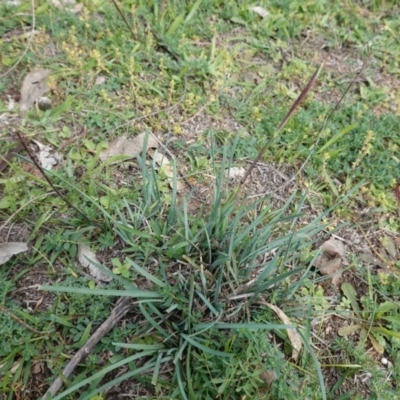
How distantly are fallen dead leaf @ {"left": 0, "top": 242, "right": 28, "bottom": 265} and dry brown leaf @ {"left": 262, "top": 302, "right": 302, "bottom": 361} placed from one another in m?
1.00

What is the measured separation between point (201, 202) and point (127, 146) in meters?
0.47

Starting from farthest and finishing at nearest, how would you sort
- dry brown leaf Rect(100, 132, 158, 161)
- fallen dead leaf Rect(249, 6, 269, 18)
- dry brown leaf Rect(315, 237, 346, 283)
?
fallen dead leaf Rect(249, 6, 269, 18)
dry brown leaf Rect(100, 132, 158, 161)
dry brown leaf Rect(315, 237, 346, 283)

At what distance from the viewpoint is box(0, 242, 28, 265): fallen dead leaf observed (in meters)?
1.74

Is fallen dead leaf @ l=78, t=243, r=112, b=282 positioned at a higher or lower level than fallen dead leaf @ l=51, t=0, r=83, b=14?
lower

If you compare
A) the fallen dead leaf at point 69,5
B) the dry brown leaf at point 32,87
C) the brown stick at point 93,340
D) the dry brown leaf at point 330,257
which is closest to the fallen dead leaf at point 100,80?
the dry brown leaf at point 32,87

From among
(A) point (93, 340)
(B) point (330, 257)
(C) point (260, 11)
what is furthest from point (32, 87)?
(B) point (330, 257)

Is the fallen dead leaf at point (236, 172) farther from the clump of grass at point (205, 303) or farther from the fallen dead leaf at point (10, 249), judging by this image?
the fallen dead leaf at point (10, 249)

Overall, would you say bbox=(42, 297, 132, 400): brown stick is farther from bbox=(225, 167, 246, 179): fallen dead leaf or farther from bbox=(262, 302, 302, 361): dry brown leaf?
bbox=(225, 167, 246, 179): fallen dead leaf

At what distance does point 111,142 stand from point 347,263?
1275mm

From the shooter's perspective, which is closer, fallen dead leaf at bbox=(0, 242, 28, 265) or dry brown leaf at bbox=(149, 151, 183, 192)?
fallen dead leaf at bbox=(0, 242, 28, 265)

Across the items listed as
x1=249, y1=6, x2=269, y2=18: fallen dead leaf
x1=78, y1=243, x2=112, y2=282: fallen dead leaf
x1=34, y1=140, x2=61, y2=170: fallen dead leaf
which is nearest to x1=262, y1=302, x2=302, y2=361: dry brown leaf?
x1=78, y1=243, x2=112, y2=282: fallen dead leaf

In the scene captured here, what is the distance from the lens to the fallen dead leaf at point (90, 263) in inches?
69.9

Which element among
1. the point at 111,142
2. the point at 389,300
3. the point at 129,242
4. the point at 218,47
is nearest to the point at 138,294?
the point at 129,242

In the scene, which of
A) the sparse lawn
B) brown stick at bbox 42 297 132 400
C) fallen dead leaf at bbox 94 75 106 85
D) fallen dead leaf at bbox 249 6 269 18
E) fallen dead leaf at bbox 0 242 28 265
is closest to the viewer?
brown stick at bbox 42 297 132 400
